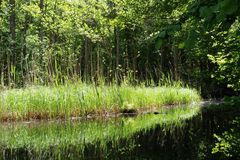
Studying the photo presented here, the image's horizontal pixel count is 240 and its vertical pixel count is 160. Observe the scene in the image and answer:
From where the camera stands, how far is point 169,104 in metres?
10.6

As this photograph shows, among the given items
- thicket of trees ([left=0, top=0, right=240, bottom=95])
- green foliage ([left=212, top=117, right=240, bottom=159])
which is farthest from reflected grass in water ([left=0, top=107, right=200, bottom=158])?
thicket of trees ([left=0, top=0, right=240, bottom=95])

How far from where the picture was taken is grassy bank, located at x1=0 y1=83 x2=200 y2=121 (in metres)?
7.31

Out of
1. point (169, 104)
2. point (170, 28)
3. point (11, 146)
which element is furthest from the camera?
point (169, 104)

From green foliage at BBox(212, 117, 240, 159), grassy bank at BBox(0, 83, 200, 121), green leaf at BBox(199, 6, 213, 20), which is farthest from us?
grassy bank at BBox(0, 83, 200, 121)

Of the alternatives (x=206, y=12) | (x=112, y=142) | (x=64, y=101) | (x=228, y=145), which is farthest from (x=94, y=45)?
(x=206, y=12)

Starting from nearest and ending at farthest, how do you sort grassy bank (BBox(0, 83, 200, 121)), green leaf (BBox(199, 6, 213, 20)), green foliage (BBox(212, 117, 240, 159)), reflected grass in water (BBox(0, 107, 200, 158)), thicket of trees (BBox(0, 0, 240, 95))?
green leaf (BBox(199, 6, 213, 20)) → green foliage (BBox(212, 117, 240, 159)) → reflected grass in water (BBox(0, 107, 200, 158)) → grassy bank (BBox(0, 83, 200, 121)) → thicket of trees (BBox(0, 0, 240, 95))

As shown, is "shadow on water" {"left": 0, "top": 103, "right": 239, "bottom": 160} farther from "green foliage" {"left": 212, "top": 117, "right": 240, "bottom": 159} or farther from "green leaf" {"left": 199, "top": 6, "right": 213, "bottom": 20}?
"green leaf" {"left": 199, "top": 6, "right": 213, "bottom": 20}

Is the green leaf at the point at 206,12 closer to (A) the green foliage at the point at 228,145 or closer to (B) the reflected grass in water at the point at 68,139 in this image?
(A) the green foliage at the point at 228,145

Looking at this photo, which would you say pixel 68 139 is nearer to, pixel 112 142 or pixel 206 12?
pixel 112 142

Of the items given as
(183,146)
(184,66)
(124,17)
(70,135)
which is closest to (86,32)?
(124,17)

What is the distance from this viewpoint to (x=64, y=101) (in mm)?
7551

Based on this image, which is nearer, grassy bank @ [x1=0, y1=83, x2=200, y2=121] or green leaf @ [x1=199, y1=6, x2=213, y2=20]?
green leaf @ [x1=199, y1=6, x2=213, y2=20]

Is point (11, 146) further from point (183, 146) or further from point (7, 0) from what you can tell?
point (7, 0)

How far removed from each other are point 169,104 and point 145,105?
1554 mm
